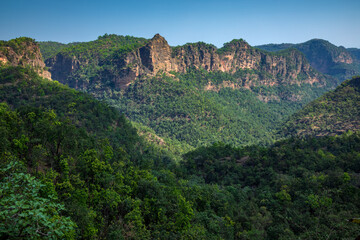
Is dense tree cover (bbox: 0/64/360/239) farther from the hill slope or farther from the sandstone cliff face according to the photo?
the sandstone cliff face

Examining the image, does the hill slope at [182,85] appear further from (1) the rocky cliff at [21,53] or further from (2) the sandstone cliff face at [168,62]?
(1) the rocky cliff at [21,53]

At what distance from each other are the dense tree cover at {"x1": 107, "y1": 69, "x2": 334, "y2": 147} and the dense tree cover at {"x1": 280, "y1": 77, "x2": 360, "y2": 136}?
1578 cm

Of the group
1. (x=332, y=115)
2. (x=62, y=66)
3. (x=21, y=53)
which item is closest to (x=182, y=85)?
(x=332, y=115)

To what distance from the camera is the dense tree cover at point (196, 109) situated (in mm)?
117875

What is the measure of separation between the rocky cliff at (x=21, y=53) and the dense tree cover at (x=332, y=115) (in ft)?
359

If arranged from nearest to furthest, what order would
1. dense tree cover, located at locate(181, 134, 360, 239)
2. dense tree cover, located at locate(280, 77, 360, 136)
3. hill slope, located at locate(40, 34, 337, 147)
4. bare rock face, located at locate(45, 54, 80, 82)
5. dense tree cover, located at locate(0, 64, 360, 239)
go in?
1. dense tree cover, located at locate(0, 64, 360, 239)
2. dense tree cover, located at locate(181, 134, 360, 239)
3. dense tree cover, located at locate(280, 77, 360, 136)
4. hill slope, located at locate(40, 34, 337, 147)
5. bare rock face, located at locate(45, 54, 80, 82)

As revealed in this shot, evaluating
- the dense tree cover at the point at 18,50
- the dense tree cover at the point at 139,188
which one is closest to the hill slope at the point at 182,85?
the dense tree cover at the point at 139,188

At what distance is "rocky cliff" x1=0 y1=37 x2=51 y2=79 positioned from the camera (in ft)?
235

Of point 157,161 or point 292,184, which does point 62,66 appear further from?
point 292,184

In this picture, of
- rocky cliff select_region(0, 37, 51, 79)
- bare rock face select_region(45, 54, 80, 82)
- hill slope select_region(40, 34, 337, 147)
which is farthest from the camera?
bare rock face select_region(45, 54, 80, 82)

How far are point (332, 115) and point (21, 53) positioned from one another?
12219 cm

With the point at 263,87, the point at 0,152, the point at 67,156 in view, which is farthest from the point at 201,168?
the point at 263,87

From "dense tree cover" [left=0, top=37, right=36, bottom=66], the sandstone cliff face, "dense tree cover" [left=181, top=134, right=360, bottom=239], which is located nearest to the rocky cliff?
"dense tree cover" [left=0, top=37, right=36, bottom=66]

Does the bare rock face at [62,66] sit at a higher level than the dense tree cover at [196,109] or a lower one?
higher
